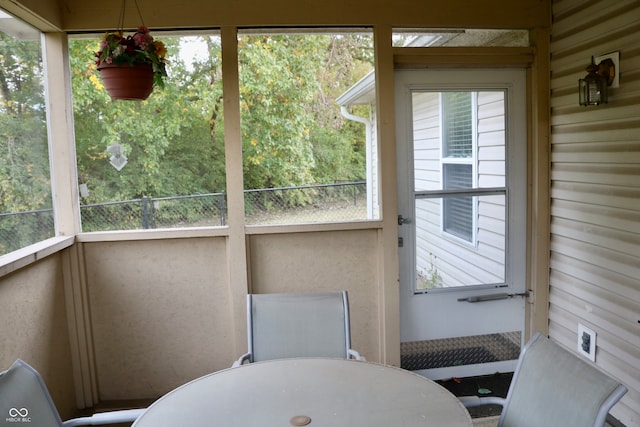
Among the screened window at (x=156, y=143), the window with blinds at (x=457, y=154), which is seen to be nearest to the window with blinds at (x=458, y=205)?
the window with blinds at (x=457, y=154)

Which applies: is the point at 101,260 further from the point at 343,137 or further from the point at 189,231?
the point at 343,137

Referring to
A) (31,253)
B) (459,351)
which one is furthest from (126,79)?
(459,351)

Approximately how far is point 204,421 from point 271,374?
367 millimetres

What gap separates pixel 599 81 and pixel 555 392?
71.3 inches

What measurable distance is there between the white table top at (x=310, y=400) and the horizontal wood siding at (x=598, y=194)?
1.49 m

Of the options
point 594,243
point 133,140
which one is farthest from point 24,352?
point 594,243

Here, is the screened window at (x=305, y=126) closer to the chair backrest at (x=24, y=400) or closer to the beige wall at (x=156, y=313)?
the beige wall at (x=156, y=313)

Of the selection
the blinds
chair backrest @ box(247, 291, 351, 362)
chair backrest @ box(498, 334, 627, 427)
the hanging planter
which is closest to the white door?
the blinds

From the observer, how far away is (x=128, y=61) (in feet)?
7.79

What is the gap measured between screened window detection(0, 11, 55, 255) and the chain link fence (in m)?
0.31

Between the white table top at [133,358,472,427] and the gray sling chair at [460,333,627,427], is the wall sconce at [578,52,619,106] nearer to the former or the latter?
the gray sling chair at [460,333,627,427]

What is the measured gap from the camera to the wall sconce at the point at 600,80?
2680 mm

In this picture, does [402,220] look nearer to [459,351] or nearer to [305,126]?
[305,126]

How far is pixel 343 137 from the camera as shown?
3.26m
